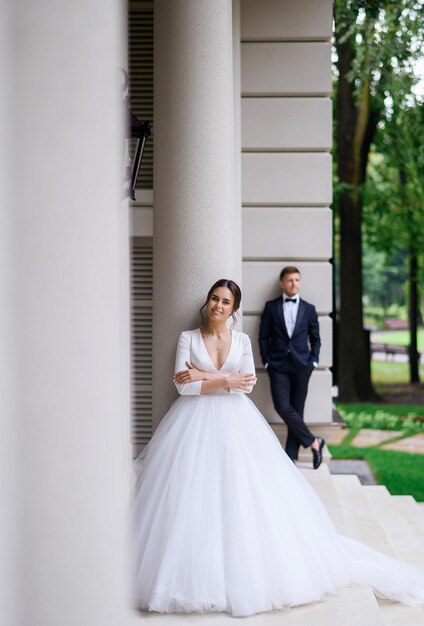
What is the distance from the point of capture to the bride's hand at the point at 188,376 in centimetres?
525

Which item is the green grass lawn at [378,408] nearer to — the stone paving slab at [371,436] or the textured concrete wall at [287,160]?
the stone paving slab at [371,436]

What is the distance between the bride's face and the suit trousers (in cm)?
407

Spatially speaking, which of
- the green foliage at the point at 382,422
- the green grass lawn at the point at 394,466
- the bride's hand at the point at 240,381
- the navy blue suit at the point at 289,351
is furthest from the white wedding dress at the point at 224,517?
the green foliage at the point at 382,422

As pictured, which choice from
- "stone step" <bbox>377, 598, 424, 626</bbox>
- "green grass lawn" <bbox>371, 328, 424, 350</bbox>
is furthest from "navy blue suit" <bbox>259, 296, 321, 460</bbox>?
"green grass lawn" <bbox>371, 328, 424, 350</bbox>

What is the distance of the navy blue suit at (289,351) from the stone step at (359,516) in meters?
0.71

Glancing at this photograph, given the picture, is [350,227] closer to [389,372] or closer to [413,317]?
[413,317]

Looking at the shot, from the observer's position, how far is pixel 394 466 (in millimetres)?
13055

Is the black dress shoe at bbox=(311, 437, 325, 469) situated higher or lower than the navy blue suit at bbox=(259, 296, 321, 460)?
lower

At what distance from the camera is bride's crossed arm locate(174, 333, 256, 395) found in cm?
Result: 525

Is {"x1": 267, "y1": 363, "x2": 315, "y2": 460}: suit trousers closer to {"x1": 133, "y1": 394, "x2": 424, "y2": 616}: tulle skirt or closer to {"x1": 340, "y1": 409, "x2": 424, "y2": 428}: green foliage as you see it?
{"x1": 133, "y1": 394, "x2": 424, "y2": 616}: tulle skirt

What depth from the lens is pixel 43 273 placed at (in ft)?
6.97

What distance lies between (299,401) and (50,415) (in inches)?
296

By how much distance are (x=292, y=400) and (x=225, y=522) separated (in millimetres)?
4766

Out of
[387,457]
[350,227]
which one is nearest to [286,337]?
[387,457]
